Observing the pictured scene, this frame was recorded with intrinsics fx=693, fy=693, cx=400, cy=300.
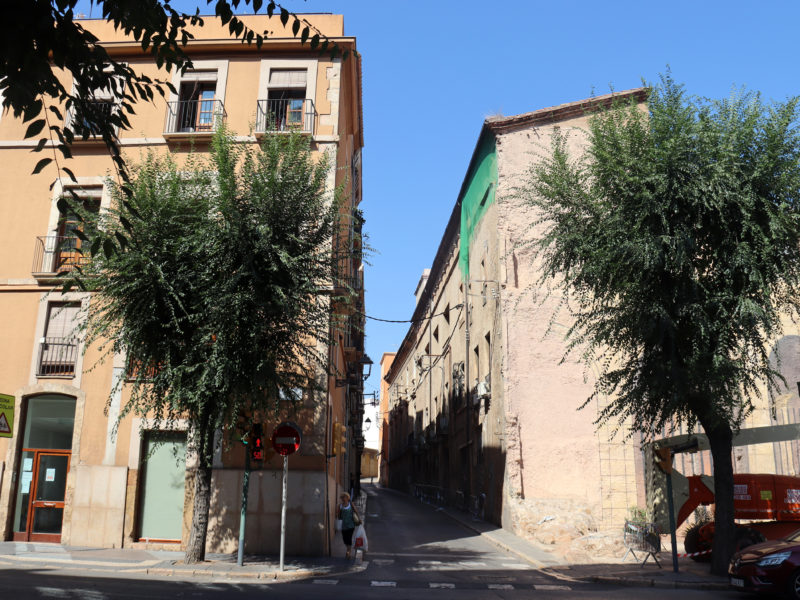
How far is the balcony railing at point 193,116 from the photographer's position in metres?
18.4

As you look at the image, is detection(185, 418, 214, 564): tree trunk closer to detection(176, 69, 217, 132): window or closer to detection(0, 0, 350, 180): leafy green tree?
detection(0, 0, 350, 180): leafy green tree

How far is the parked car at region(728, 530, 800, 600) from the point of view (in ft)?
33.5

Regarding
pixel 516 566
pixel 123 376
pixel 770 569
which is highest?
pixel 123 376

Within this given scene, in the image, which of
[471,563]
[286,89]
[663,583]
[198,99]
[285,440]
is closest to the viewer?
[663,583]

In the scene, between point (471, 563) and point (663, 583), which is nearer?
point (663, 583)

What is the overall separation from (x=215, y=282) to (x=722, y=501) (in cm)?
1046

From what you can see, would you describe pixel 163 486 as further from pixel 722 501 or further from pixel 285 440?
pixel 722 501

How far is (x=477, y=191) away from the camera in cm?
2705

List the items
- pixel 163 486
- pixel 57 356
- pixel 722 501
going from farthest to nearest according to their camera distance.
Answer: pixel 57 356, pixel 163 486, pixel 722 501

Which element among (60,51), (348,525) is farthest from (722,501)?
(60,51)

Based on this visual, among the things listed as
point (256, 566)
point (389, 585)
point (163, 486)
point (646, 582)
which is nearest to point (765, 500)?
point (646, 582)

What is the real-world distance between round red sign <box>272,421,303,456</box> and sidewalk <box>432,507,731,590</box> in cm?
566

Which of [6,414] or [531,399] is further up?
[531,399]

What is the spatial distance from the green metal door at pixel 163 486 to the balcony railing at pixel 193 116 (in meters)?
8.00
